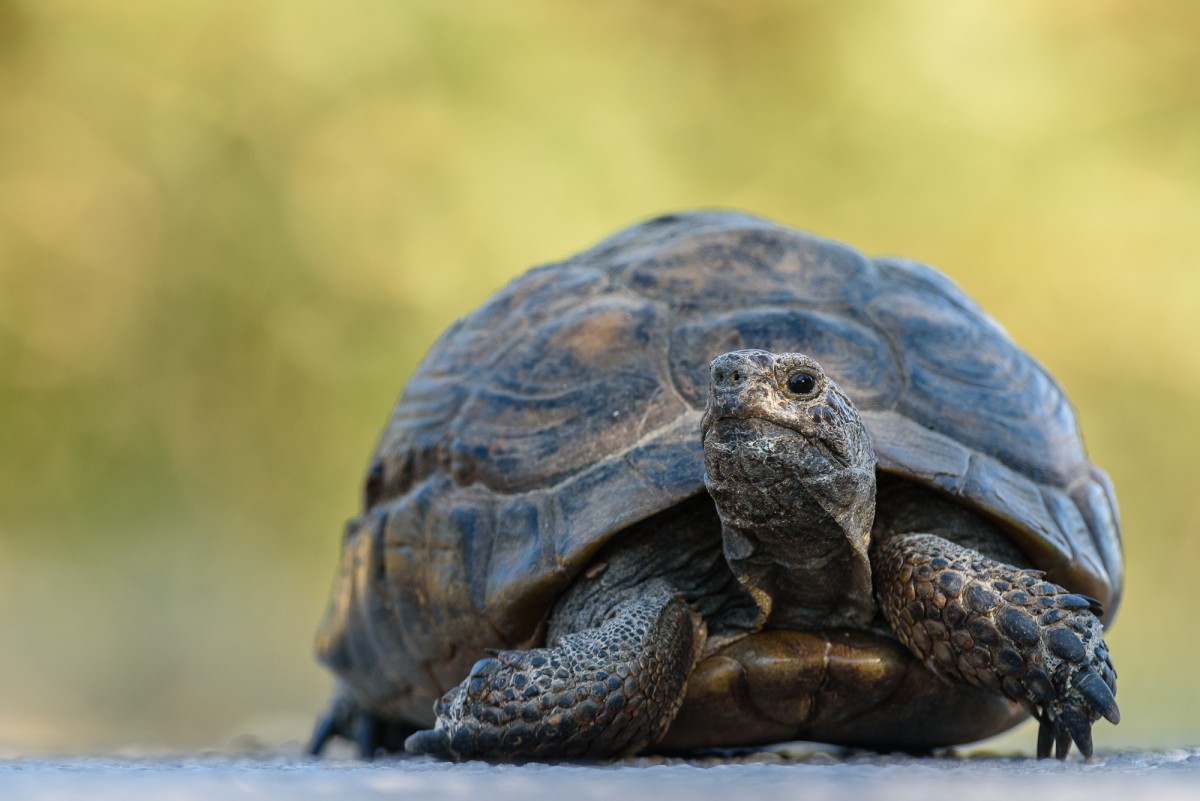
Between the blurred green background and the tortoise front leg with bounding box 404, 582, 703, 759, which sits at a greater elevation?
the blurred green background

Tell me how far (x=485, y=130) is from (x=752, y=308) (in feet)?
34.0

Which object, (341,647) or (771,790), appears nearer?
(771,790)

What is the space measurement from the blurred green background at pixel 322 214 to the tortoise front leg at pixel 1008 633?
387 inches

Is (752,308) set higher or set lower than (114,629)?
lower

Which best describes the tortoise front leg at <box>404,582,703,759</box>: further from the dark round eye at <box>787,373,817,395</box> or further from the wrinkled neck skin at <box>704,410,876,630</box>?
the dark round eye at <box>787,373,817,395</box>

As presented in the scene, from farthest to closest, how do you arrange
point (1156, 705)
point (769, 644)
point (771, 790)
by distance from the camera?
point (1156, 705)
point (769, 644)
point (771, 790)

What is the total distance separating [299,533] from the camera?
13.6m

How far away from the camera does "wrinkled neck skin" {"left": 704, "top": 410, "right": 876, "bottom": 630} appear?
299 centimetres

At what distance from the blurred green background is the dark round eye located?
10062mm

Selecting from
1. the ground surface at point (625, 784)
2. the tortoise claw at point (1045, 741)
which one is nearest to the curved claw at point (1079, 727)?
the tortoise claw at point (1045, 741)

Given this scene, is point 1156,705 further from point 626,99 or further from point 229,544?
point 229,544

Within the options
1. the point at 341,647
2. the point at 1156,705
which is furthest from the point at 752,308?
the point at 1156,705

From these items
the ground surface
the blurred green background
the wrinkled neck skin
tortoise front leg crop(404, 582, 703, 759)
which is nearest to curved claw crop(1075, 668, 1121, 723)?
the ground surface

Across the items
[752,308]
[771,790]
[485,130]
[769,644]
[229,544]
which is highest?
[485,130]
